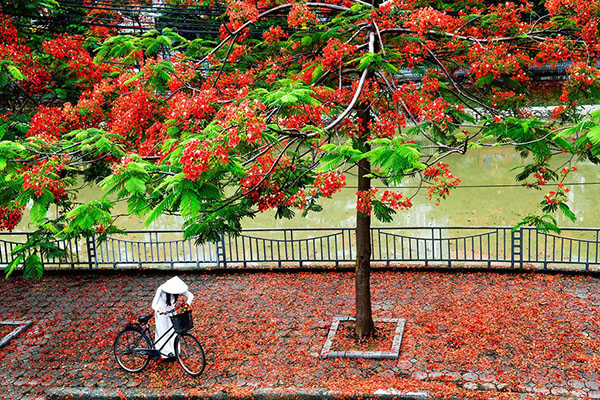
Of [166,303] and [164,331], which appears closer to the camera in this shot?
[166,303]

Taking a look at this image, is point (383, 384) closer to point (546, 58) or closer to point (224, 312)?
point (224, 312)

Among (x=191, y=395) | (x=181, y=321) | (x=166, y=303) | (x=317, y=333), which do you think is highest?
(x=166, y=303)

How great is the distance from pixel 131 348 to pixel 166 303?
0.99 metres

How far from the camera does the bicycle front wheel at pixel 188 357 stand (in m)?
Answer: 9.11

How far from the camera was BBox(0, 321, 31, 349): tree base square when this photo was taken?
11.0 meters

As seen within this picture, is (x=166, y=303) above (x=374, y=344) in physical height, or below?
above

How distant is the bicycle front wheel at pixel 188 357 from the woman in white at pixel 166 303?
10.1 inches

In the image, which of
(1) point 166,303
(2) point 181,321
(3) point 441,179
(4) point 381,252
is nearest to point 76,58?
(1) point 166,303

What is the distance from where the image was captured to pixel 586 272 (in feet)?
41.4

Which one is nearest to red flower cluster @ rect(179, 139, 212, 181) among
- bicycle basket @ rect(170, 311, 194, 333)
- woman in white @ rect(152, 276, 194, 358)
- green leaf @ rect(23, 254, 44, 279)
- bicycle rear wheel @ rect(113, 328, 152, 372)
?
woman in white @ rect(152, 276, 194, 358)

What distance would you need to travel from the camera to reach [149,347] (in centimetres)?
944

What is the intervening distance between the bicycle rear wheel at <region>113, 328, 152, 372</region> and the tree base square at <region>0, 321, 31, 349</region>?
282cm

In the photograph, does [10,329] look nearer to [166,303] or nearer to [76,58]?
[166,303]

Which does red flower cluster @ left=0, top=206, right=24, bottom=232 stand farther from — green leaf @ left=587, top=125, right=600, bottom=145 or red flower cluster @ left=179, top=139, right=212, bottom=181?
green leaf @ left=587, top=125, right=600, bottom=145
